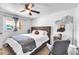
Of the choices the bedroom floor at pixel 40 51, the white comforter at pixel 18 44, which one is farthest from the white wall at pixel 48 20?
the bedroom floor at pixel 40 51

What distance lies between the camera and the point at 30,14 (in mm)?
1917

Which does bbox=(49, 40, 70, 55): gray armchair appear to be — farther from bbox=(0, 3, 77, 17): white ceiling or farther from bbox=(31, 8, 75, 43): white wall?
bbox=(0, 3, 77, 17): white ceiling

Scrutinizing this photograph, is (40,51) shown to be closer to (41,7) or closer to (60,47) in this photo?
(60,47)

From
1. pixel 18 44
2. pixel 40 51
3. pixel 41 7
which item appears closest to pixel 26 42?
pixel 18 44

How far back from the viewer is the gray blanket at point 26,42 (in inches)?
73.6

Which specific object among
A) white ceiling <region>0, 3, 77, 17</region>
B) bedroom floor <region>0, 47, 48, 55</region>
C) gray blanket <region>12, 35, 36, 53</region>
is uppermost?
white ceiling <region>0, 3, 77, 17</region>

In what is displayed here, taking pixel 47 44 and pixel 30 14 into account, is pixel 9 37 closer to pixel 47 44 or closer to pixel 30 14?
pixel 30 14

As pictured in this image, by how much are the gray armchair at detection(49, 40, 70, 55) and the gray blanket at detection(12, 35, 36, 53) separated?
0.31 metres

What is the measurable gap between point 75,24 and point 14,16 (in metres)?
0.92

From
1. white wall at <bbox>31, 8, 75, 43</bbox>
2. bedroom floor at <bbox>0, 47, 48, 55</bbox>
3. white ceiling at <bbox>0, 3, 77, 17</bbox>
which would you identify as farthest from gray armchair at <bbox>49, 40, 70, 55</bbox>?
white ceiling at <bbox>0, 3, 77, 17</bbox>

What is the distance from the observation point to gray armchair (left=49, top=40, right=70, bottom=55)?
1916 millimetres

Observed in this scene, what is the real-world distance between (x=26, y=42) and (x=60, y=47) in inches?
20.2

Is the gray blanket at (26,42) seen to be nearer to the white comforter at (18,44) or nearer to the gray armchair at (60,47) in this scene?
the white comforter at (18,44)
